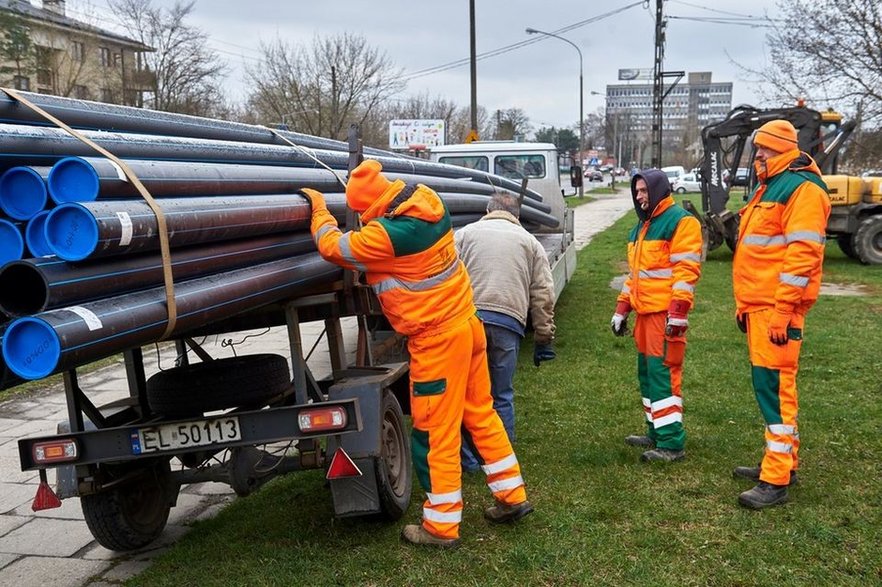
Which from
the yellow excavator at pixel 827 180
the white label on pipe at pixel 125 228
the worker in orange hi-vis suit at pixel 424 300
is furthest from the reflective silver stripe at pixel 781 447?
the yellow excavator at pixel 827 180

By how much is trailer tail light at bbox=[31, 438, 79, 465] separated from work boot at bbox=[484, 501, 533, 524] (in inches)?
86.1

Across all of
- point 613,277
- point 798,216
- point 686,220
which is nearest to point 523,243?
point 686,220

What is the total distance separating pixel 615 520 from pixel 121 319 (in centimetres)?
298

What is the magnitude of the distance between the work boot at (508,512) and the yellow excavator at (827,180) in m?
12.6

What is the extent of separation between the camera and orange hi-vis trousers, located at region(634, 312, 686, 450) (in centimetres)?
546

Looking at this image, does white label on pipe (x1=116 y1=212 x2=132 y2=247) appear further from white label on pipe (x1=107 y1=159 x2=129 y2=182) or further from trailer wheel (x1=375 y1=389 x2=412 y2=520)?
trailer wheel (x1=375 y1=389 x2=412 y2=520)

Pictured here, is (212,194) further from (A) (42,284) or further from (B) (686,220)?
(B) (686,220)

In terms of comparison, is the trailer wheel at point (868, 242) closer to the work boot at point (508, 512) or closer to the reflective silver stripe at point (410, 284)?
the work boot at point (508, 512)

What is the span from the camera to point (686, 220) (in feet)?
17.7

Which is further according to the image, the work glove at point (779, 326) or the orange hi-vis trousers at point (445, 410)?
the work glove at point (779, 326)

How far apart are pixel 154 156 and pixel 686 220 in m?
3.43

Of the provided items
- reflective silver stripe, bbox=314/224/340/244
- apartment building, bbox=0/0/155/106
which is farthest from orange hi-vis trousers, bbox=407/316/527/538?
apartment building, bbox=0/0/155/106

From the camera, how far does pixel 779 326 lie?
4.57 metres

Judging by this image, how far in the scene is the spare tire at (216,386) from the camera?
4387 mm
